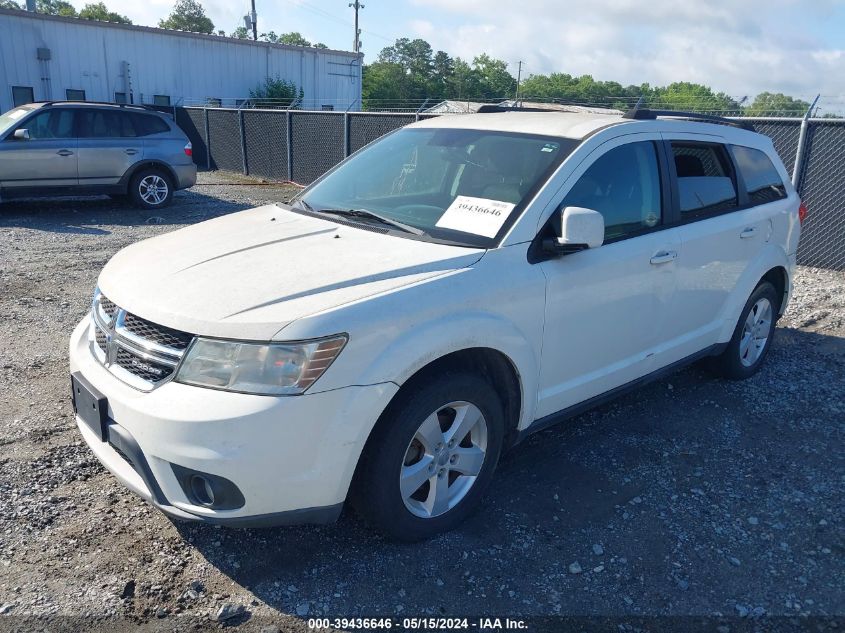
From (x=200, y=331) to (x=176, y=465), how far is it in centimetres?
49

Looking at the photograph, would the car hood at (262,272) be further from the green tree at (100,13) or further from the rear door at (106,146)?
the green tree at (100,13)

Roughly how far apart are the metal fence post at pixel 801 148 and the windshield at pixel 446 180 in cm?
645

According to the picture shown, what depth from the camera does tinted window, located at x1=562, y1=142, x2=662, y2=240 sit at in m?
3.52

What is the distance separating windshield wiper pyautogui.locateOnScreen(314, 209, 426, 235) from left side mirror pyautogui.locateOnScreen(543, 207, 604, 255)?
0.66 m

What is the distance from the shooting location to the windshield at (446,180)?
3.34 meters

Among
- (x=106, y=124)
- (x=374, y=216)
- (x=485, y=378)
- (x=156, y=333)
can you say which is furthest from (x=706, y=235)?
(x=106, y=124)

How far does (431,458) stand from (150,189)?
10.7 m

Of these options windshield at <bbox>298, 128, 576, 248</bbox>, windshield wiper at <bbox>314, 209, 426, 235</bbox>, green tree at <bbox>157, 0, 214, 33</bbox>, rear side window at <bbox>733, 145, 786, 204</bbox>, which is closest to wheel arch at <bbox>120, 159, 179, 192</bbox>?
windshield at <bbox>298, 128, 576, 248</bbox>

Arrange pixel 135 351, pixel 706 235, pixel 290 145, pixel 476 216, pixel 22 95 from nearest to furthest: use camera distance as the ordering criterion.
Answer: pixel 135 351, pixel 476 216, pixel 706 235, pixel 290 145, pixel 22 95

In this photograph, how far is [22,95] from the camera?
22188 mm

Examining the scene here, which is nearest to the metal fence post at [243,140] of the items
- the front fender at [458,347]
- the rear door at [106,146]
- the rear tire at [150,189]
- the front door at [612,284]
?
the rear tire at [150,189]

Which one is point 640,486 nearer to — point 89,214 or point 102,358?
point 102,358

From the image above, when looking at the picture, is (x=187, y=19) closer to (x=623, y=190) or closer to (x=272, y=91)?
(x=272, y=91)

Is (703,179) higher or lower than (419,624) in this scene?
higher
